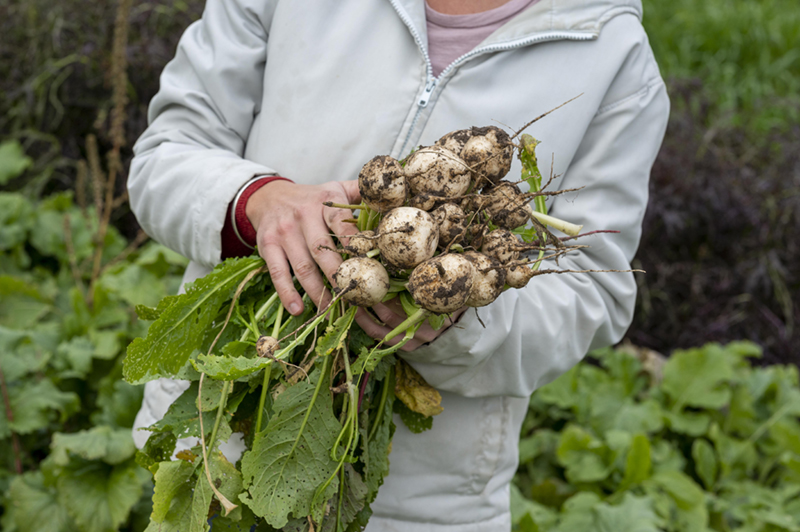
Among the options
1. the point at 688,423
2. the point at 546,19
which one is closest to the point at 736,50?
the point at 688,423

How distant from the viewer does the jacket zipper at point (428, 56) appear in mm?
1343

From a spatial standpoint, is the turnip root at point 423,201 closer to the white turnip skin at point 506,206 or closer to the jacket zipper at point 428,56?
the white turnip skin at point 506,206

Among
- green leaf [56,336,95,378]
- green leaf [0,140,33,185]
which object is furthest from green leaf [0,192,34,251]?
green leaf [56,336,95,378]

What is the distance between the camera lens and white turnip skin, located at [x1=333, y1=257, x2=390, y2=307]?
1.05 meters

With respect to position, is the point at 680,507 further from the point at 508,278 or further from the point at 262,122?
the point at 262,122

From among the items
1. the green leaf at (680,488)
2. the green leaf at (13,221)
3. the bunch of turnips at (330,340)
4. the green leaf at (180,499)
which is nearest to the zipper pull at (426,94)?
the bunch of turnips at (330,340)

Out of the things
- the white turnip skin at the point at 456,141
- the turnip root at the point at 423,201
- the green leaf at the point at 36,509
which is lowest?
the green leaf at the point at 36,509

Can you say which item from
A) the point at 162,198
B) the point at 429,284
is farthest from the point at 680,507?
the point at 162,198

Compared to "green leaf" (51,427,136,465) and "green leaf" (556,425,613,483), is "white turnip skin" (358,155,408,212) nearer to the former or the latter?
"green leaf" (51,427,136,465)

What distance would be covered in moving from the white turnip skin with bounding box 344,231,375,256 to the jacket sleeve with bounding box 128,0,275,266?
1.05 ft

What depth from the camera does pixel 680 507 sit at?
8.43ft

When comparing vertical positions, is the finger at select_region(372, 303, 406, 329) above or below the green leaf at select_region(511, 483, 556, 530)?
above

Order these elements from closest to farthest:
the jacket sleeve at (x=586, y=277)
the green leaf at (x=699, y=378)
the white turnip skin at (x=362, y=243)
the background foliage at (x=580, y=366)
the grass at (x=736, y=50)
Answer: the white turnip skin at (x=362, y=243)
the jacket sleeve at (x=586, y=277)
the background foliage at (x=580, y=366)
the green leaf at (x=699, y=378)
the grass at (x=736, y=50)

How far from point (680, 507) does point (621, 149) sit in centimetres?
181
